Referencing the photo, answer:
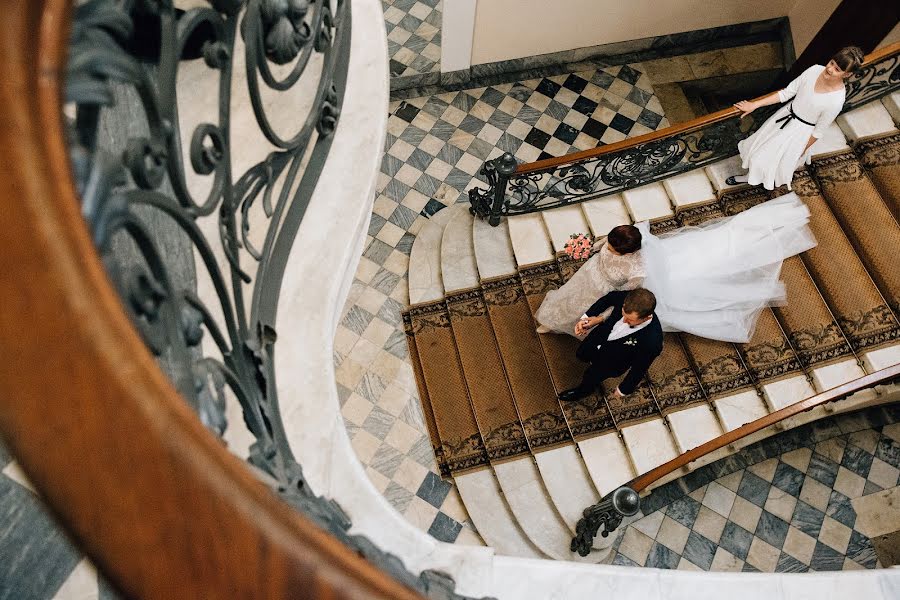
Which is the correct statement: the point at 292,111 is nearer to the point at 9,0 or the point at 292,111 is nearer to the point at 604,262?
the point at 9,0

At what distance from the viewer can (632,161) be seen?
21.0 ft

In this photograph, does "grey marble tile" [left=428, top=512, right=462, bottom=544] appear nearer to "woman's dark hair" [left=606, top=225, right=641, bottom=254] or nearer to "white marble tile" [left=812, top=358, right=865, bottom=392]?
"woman's dark hair" [left=606, top=225, right=641, bottom=254]

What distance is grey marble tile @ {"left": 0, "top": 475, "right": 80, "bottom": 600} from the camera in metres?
1.82

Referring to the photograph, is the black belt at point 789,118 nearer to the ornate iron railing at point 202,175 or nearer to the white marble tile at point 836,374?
the white marble tile at point 836,374

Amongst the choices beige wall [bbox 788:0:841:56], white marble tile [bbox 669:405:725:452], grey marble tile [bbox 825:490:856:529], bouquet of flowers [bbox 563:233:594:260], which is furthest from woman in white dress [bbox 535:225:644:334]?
beige wall [bbox 788:0:841:56]

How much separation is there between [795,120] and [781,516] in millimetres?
3575

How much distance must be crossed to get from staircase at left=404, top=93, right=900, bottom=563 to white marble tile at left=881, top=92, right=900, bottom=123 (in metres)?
0.01

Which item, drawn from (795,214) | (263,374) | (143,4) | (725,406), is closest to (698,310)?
(725,406)

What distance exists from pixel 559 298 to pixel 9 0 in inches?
211

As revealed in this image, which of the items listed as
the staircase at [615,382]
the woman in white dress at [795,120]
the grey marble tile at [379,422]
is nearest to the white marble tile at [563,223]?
the staircase at [615,382]

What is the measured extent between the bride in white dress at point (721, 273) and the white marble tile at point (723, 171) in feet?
2.39

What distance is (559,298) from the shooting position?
5980 millimetres

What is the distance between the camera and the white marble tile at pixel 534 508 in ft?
19.5

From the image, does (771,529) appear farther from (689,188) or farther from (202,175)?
(202,175)
